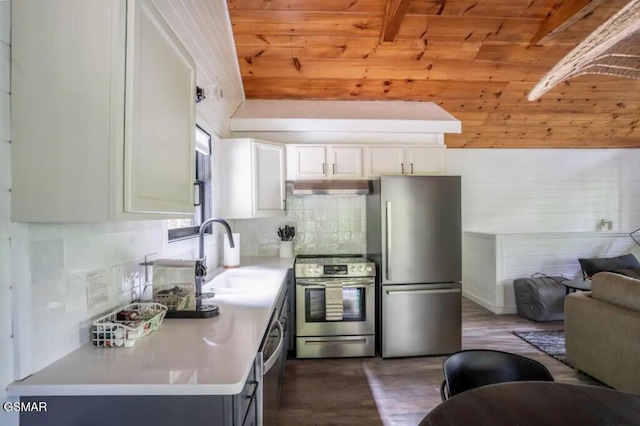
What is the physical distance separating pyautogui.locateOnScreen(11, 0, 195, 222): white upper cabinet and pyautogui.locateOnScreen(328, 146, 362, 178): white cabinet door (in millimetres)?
2727

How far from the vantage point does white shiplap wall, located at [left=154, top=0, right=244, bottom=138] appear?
6.64ft

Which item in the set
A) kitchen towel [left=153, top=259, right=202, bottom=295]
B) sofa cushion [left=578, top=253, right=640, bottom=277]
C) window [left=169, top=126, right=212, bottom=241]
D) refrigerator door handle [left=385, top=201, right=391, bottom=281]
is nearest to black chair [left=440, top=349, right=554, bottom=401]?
kitchen towel [left=153, top=259, right=202, bottom=295]

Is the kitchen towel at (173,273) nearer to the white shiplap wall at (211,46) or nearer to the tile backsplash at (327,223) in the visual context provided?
the white shiplap wall at (211,46)

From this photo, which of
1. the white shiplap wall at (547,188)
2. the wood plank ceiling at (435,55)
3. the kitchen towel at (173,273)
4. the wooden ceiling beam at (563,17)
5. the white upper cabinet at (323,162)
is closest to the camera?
the kitchen towel at (173,273)

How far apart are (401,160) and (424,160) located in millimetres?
266

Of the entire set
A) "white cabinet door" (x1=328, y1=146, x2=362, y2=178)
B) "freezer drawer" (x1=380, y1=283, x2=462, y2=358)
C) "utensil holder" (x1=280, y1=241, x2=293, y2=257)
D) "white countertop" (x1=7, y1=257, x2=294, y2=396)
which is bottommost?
"freezer drawer" (x1=380, y1=283, x2=462, y2=358)

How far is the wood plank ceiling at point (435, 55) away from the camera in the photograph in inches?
119

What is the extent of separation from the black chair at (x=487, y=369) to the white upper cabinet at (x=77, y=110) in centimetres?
143

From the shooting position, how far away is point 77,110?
3.02ft

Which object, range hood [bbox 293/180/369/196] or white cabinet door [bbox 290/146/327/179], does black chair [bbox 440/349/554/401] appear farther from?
white cabinet door [bbox 290/146/327/179]

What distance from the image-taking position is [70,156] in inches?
36.7

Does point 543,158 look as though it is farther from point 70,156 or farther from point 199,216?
point 70,156

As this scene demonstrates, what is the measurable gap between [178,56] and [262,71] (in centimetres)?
246

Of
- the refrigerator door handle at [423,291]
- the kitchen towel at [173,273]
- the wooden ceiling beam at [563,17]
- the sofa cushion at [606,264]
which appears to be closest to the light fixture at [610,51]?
the wooden ceiling beam at [563,17]
